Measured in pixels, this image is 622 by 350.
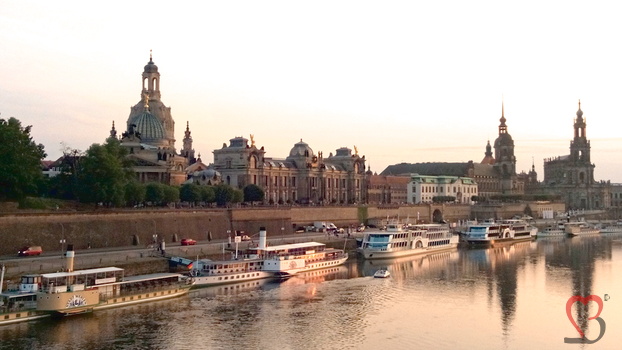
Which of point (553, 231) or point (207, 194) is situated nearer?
point (207, 194)

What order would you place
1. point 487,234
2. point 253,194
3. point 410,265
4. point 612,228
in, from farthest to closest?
point 612,228, point 253,194, point 487,234, point 410,265

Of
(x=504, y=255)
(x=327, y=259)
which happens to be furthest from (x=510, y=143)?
(x=327, y=259)

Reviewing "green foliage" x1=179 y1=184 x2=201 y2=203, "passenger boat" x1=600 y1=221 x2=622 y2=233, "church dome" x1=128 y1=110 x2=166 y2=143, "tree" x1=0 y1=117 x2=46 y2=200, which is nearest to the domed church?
"church dome" x1=128 y1=110 x2=166 y2=143

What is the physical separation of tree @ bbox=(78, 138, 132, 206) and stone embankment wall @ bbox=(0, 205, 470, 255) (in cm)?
176

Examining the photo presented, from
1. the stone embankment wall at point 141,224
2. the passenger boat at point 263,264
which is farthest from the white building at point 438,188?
the passenger boat at point 263,264

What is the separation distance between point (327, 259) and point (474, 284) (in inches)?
527

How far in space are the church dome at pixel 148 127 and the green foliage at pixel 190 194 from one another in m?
20.5

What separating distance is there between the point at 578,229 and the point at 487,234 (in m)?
26.8

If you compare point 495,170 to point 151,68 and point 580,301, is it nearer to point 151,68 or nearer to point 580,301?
point 151,68

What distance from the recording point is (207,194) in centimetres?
7888

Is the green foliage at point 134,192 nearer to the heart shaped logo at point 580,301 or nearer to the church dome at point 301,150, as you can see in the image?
the heart shaped logo at point 580,301

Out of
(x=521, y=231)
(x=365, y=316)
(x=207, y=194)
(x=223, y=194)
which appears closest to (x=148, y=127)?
(x=223, y=194)

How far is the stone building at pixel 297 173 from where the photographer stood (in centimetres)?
9956

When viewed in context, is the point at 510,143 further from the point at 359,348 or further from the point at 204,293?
the point at 359,348
